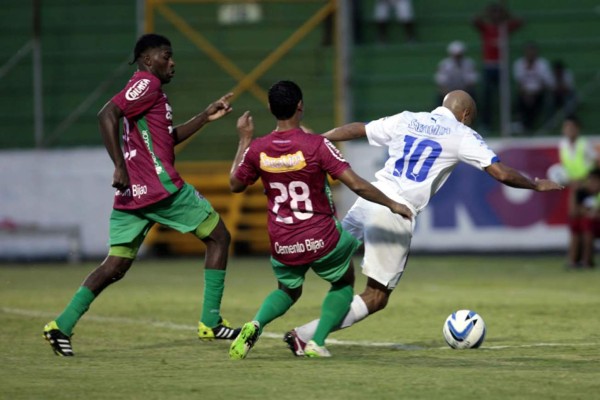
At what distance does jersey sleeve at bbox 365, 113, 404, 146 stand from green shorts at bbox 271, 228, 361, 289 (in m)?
0.99

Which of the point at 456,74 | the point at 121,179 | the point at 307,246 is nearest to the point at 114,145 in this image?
the point at 121,179

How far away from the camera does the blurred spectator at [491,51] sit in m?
22.6

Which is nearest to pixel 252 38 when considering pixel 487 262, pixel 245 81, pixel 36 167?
pixel 245 81

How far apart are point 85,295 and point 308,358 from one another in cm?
181

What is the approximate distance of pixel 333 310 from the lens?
923 centimetres

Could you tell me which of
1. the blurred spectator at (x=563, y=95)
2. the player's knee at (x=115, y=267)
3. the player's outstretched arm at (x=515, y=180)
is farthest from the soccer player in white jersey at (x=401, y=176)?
the blurred spectator at (x=563, y=95)

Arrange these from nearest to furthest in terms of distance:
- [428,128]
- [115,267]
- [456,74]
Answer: [428,128] → [115,267] → [456,74]

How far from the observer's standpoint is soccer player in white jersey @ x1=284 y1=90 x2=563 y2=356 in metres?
9.57

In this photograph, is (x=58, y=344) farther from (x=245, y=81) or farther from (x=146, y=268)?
(x=245, y=81)

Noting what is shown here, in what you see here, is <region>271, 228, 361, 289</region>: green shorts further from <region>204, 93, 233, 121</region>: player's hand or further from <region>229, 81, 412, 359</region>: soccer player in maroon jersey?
<region>204, 93, 233, 121</region>: player's hand

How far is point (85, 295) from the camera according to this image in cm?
969

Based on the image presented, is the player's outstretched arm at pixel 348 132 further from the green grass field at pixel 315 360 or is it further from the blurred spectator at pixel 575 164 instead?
the blurred spectator at pixel 575 164

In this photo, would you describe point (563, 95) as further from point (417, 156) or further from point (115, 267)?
point (115, 267)

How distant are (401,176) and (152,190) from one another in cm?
191
